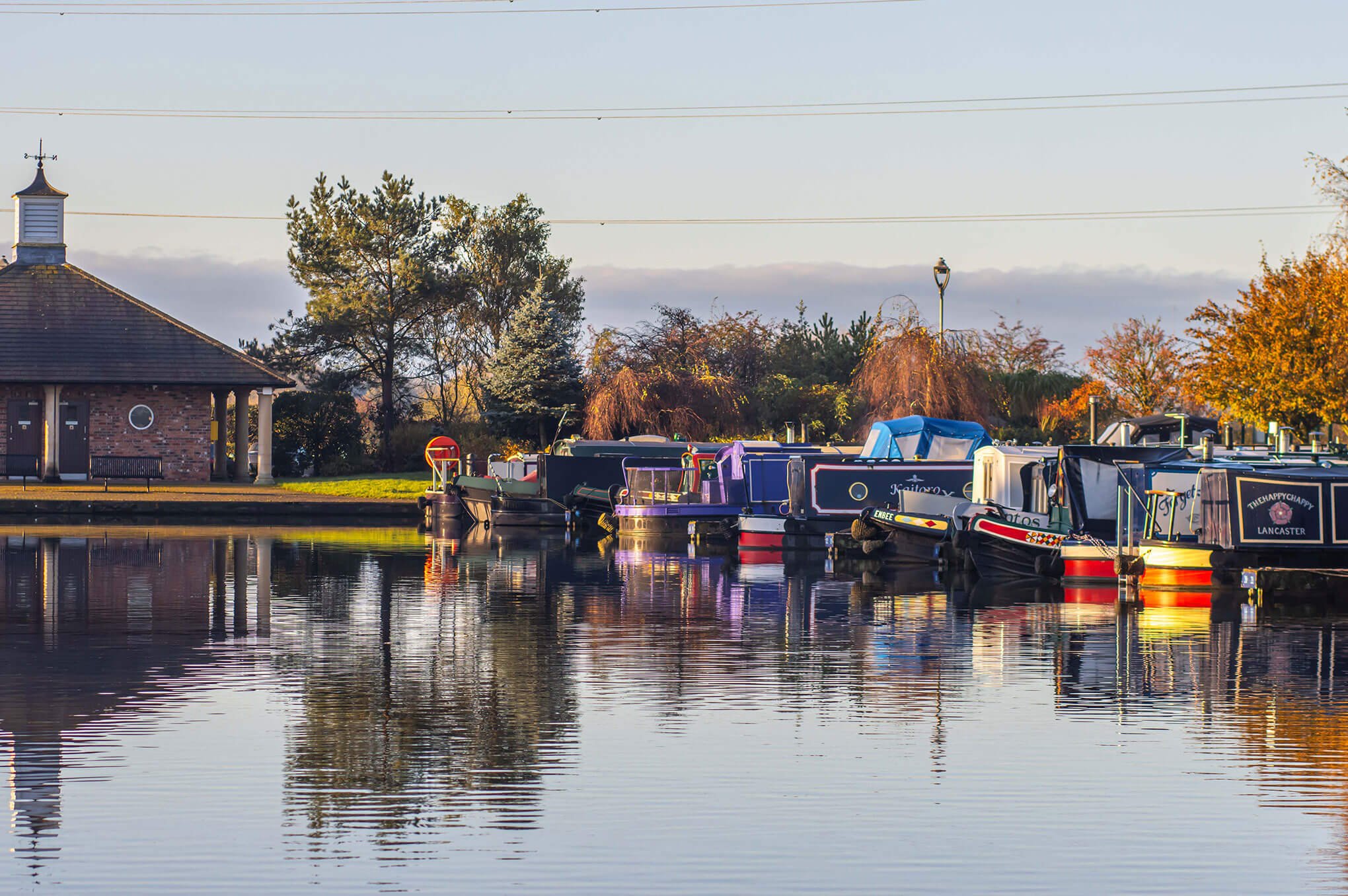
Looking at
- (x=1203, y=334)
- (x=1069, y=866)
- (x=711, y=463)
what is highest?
(x=1203, y=334)

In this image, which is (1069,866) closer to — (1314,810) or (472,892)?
(1314,810)

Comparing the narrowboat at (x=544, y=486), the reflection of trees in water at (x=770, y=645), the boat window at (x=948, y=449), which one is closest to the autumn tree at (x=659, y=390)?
the narrowboat at (x=544, y=486)

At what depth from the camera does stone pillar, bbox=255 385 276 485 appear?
180 feet

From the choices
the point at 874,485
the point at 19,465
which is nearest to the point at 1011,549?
the point at 874,485

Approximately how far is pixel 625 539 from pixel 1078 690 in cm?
2699

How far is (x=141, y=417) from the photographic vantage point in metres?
55.0

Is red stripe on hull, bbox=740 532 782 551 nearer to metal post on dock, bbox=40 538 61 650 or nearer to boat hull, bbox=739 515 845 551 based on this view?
boat hull, bbox=739 515 845 551

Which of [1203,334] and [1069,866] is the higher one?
[1203,334]

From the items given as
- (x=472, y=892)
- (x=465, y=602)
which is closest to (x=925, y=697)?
(x=472, y=892)

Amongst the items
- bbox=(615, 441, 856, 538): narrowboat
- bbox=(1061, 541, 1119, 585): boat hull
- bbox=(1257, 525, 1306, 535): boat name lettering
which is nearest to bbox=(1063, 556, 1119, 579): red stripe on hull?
bbox=(1061, 541, 1119, 585): boat hull

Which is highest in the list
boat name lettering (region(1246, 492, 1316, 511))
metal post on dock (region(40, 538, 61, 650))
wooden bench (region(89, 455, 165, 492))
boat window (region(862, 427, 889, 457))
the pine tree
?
the pine tree

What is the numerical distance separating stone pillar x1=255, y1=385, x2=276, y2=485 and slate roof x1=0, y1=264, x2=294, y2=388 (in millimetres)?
441

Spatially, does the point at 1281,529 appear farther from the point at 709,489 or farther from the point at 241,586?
the point at 709,489

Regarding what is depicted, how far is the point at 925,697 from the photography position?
15.6 m
